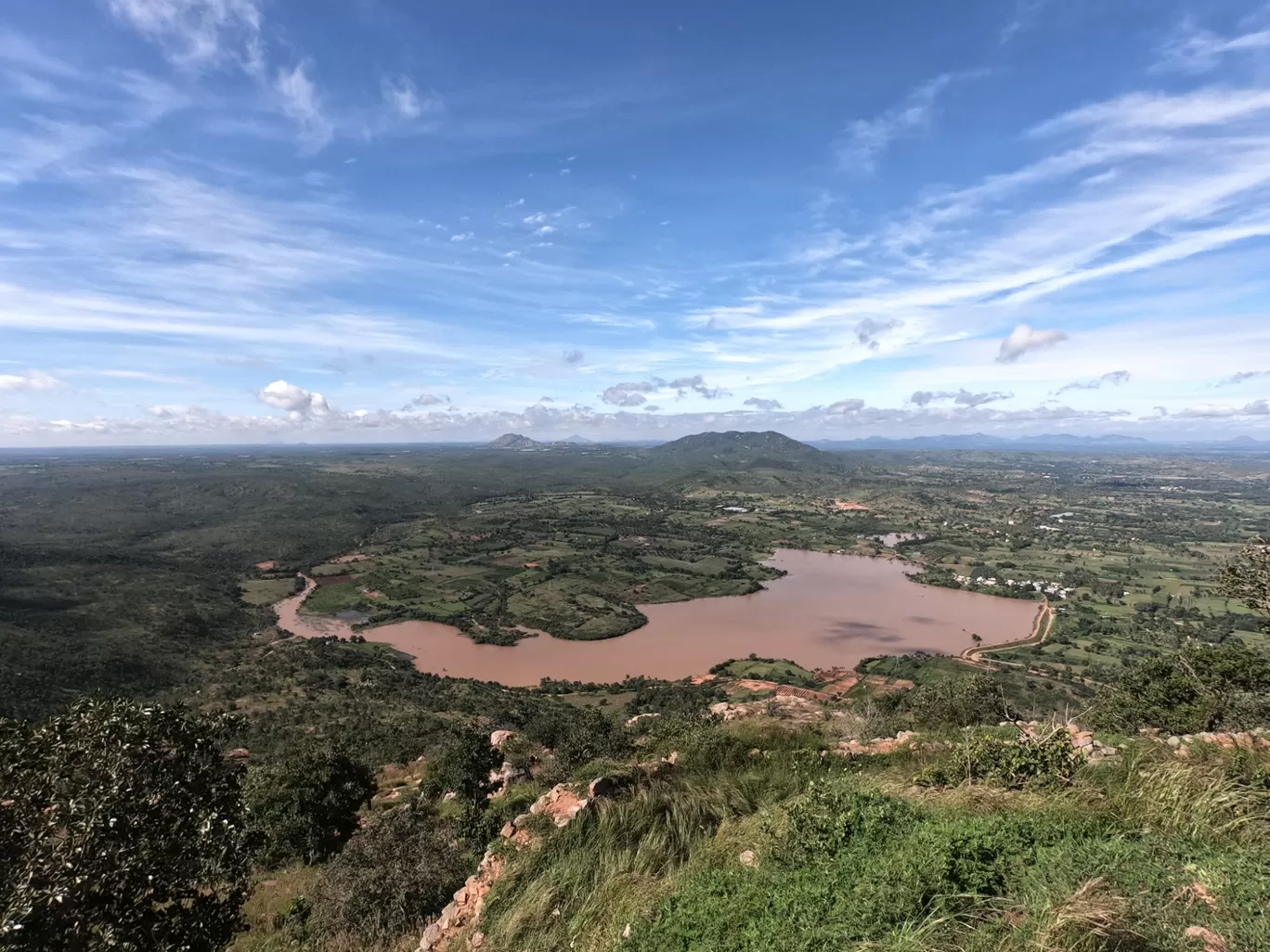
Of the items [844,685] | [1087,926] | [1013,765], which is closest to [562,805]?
[1013,765]

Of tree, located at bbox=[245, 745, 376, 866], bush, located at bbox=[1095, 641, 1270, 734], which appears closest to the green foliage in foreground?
bush, located at bbox=[1095, 641, 1270, 734]

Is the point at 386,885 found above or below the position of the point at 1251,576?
below

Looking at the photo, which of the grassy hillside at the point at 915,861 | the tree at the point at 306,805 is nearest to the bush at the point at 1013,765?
the grassy hillside at the point at 915,861

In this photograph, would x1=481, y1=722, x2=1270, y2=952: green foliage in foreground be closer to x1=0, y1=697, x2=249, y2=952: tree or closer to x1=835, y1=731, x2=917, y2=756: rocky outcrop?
x1=835, y1=731, x2=917, y2=756: rocky outcrop

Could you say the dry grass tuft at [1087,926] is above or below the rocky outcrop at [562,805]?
above

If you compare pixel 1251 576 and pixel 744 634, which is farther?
pixel 744 634

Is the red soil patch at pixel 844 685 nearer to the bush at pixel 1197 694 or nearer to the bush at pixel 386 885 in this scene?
the bush at pixel 1197 694

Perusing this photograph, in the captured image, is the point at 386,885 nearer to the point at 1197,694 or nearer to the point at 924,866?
the point at 924,866

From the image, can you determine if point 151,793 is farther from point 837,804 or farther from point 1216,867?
point 1216,867
